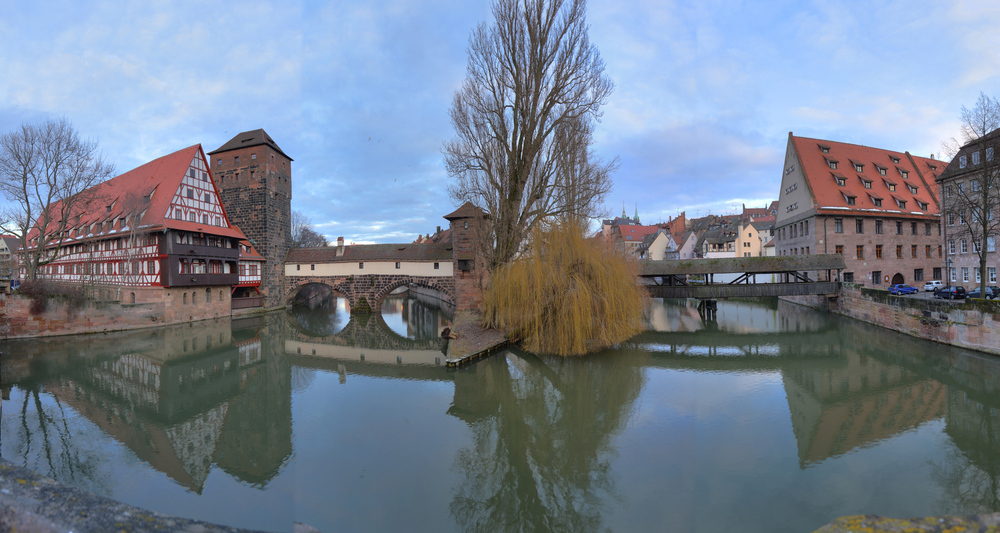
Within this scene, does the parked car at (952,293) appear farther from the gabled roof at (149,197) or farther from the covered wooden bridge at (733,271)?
the gabled roof at (149,197)

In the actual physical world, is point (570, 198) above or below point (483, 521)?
above

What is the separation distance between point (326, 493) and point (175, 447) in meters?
3.12

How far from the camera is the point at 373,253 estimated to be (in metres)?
25.5

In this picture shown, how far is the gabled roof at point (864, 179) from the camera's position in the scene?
2338 centimetres

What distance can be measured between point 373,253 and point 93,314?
1213cm

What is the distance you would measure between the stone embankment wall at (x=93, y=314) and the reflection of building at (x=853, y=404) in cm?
2096

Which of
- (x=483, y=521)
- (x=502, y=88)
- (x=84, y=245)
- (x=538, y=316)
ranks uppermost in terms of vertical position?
(x=502, y=88)

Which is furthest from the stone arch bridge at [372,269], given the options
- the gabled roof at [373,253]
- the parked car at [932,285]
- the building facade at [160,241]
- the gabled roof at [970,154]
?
the parked car at [932,285]

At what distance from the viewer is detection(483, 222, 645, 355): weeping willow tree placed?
11102 millimetres

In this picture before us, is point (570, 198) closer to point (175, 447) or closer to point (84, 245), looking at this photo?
point (175, 447)

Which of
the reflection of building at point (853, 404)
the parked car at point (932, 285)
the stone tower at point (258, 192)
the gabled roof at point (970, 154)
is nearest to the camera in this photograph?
the reflection of building at point (853, 404)

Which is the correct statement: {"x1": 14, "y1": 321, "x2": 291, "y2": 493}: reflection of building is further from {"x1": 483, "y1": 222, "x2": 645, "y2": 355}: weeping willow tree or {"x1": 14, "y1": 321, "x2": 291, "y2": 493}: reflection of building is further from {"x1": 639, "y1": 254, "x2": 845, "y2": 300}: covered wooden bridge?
{"x1": 639, "y1": 254, "x2": 845, "y2": 300}: covered wooden bridge

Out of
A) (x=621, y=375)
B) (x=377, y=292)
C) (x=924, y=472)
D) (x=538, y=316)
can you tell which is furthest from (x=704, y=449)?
(x=377, y=292)

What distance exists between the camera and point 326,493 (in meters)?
4.80
